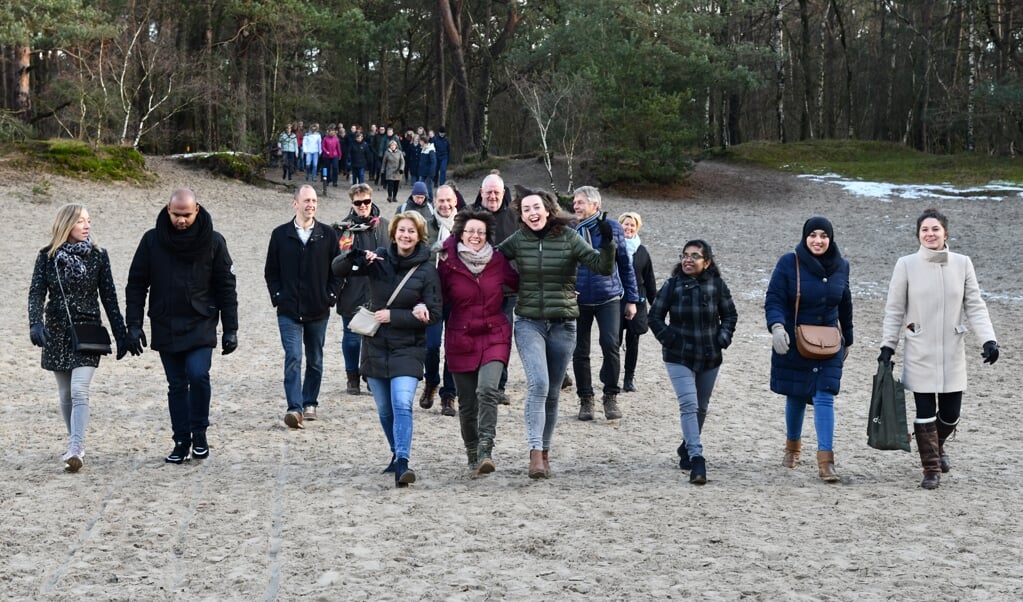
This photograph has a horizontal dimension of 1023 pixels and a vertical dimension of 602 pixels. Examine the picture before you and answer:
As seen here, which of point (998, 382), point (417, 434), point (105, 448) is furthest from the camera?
point (998, 382)

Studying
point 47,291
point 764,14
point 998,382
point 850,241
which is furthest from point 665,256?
point 764,14

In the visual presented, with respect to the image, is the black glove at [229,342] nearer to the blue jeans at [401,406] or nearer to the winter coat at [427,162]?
the blue jeans at [401,406]

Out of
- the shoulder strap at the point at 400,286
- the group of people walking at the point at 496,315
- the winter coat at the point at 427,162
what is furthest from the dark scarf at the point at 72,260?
the winter coat at the point at 427,162

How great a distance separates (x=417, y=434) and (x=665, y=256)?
45.3ft

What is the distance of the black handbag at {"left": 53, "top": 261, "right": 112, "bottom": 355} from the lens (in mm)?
7496

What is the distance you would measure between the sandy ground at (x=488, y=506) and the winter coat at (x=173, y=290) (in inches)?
35.7

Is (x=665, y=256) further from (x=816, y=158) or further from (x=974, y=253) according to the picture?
(x=816, y=158)

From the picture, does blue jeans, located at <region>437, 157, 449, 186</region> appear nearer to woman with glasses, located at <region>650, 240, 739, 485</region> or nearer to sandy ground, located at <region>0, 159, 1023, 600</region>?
sandy ground, located at <region>0, 159, 1023, 600</region>

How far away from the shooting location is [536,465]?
7.44m

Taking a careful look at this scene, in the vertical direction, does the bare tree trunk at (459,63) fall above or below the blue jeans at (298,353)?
above

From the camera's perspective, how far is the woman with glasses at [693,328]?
7.45 m

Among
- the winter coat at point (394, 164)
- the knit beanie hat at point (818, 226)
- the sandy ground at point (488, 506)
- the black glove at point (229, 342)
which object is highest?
the winter coat at point (394, 164)

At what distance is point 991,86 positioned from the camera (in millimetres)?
32562

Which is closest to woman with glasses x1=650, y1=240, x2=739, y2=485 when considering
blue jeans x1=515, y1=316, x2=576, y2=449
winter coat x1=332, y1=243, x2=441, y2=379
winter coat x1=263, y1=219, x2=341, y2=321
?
blue jeans x1=515, y1=316, x2=576, y2=449
